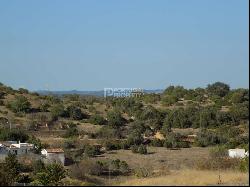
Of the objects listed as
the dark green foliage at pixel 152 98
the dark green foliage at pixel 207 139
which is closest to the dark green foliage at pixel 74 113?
the dark green foliage at pixel 152 98

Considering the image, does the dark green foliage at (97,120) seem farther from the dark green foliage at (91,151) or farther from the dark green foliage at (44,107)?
the dark green foliage at (91,151)

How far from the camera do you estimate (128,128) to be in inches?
2125

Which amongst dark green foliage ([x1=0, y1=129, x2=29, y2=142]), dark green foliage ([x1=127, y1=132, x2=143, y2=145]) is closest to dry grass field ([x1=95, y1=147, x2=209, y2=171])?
dark green foliage ([x1=127, y1=132, x2=143, y2=145])

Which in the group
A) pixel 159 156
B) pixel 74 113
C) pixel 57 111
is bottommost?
pixel 159 156

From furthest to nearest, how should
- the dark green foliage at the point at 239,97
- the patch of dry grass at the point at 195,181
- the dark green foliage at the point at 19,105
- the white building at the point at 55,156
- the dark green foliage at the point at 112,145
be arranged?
the dark green foliage at the point at 239,97, the dark green foliage at the point at 19,105, the dark green foliage at the point at 112,145, the white building at the point at 55,156, the patch of dry grass at the point at 195,181

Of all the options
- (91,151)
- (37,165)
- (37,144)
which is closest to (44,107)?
(37,144)

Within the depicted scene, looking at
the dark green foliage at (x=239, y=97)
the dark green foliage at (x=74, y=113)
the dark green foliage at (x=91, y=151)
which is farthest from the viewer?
the dark green foliage at (x=239, y=97)

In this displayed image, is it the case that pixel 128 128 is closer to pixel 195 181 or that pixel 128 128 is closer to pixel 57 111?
pixel 57 111

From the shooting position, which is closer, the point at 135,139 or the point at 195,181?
the point at 195,181

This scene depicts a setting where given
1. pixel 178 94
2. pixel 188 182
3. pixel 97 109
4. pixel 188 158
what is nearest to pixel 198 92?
pixel 178 94

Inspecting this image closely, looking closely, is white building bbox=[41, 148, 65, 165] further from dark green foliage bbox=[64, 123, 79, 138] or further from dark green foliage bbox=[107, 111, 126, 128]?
dark green foliage bbox=[107, 111, 126, 128]

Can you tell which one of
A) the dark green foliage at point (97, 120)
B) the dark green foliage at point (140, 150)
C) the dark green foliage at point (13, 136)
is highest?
the dark green foliage at point (97, 120)

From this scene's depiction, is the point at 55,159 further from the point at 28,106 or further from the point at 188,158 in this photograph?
the point at 28,106

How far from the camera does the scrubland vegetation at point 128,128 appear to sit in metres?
37.1
